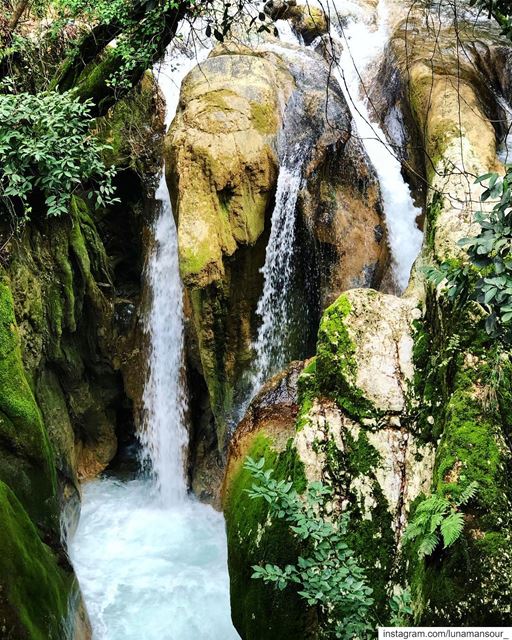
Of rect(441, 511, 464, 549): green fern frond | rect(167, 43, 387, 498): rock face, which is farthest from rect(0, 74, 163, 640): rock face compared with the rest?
rect(441, 511, 464, 549): green fern frond

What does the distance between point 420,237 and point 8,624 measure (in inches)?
272

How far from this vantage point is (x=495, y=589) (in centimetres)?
288

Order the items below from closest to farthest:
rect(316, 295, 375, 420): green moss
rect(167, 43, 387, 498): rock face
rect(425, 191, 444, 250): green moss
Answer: rect(316, 295, 375, 420): green moss < rect(425, 191, 444, 250): green moss < rect(167, 43, 387, 498): rock face

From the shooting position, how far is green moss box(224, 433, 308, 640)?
3.66 m

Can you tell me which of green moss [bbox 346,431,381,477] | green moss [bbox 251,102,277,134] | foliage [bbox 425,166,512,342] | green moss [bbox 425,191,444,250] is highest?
green moss [bbox 251,102,277,134]

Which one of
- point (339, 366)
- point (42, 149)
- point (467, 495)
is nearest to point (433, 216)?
point (339, 366)

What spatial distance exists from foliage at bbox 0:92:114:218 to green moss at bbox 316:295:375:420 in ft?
12.0

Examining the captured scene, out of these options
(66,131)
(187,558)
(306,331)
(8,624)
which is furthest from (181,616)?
(66,131)

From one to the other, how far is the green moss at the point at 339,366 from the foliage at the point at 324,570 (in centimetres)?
68

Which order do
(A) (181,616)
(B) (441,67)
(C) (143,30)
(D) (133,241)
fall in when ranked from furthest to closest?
(D) (133,241)
(B) (441,67)
(C) (143,30)
(A) (181,616)

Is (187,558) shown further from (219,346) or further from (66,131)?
(66,131)

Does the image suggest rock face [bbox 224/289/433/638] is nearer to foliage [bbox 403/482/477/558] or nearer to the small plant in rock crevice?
the small plant in rock crevice

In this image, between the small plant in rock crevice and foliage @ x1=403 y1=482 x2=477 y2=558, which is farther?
the small plant in rock crevice

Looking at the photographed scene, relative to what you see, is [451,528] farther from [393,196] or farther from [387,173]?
[387,173]
